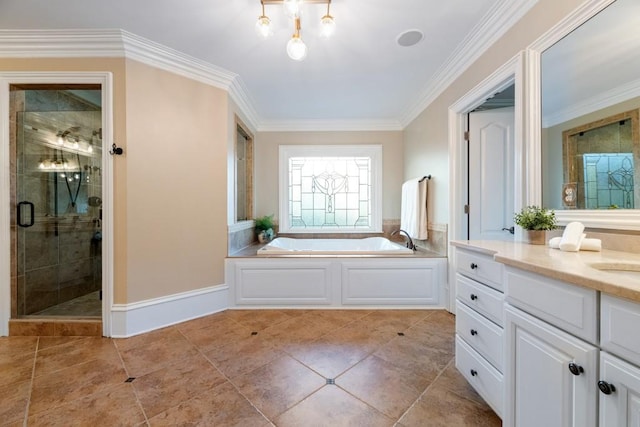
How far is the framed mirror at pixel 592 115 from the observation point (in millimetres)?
1058

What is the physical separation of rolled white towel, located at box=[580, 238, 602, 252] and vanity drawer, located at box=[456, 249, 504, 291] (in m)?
0.36

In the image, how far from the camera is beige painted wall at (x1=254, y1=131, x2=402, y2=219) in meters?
3.80

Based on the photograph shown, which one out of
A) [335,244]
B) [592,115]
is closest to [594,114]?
[592,115]

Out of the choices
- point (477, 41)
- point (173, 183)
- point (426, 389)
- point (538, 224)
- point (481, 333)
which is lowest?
point (426, 389)

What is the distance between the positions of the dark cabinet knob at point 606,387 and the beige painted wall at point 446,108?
67.0 inches

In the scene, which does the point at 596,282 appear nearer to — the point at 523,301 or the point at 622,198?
the point at 523,301

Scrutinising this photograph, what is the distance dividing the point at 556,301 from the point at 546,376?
0.26 m

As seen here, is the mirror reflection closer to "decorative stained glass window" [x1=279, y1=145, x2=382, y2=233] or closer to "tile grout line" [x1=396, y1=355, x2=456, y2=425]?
"tile grout line" [x1=396, y1=355, x2=456, y2=425]

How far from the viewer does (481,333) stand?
128 cm

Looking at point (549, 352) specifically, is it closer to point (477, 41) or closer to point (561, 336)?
point (561, 336)

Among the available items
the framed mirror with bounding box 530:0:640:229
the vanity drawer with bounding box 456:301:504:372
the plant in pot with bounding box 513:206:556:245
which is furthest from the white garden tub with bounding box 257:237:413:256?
the framed mirror with bounding box 530:0:640:229

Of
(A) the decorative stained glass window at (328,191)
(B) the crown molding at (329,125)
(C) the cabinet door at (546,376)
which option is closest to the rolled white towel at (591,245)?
(C) the cabinet door at (546,376)

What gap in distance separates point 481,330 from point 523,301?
1.47ft

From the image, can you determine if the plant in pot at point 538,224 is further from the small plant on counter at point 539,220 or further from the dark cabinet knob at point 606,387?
the dark cabinet knob at point 606,387
